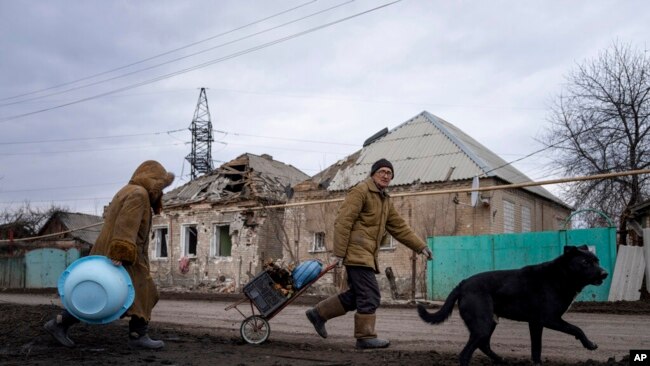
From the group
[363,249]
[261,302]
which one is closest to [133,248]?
[261,302]

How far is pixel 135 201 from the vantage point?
620 cm

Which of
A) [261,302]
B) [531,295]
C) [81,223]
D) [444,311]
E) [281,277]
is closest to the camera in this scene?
[531,295]

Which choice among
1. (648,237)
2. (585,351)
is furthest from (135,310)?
(648,237)

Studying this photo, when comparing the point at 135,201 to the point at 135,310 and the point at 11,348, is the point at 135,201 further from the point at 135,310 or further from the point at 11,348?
the point at 11,348

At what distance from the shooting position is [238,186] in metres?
30.1

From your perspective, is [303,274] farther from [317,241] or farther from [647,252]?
[317,241]

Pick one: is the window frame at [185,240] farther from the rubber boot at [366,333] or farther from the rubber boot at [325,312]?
the rubber boot at [366,333]

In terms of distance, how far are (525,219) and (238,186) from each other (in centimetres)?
1347

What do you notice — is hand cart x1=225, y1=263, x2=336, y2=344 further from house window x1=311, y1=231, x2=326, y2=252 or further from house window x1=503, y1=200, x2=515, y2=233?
house window x1=311, y1=231, x2=326, y2=252

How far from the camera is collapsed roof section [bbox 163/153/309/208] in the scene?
94.8 feet

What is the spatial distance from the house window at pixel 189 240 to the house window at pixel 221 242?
4.39 ft

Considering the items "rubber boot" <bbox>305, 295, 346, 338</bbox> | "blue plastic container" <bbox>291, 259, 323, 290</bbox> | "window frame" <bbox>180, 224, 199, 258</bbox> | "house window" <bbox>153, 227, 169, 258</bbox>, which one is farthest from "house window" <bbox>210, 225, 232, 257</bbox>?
"rubber boot" <bbox>305, 295, 346, 338</bbox>

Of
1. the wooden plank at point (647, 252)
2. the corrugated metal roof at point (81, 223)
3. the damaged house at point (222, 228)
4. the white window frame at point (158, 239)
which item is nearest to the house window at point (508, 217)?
the wooden plank at point (647, 252)

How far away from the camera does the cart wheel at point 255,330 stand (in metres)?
7.07
